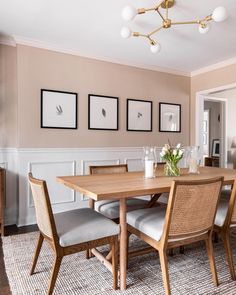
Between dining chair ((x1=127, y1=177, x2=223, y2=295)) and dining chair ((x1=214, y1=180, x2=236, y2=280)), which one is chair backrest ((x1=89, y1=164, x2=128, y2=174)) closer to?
dining chair ((x1=127, y1=177, x2=223, y2=295))

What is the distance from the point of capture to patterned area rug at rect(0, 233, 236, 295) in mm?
1774

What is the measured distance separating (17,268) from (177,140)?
3348 millimetres

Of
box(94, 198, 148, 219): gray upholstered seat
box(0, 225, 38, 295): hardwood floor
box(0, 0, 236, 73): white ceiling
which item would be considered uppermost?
box(0, 0, 236, 73): white ceiling

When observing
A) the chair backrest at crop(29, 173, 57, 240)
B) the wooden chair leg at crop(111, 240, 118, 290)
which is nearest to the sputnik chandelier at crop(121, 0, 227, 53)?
the chair backrest at crop(29, 173, 57, 240)

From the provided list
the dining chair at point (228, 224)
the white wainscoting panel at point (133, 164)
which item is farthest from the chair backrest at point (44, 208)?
the white wainscoting panel at point (133, 164)

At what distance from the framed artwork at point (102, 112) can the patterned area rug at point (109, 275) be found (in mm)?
1904

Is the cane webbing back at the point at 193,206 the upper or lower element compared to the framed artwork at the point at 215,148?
lower

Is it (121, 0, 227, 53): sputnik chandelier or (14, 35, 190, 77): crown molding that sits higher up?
(14, 35, 190, 77): crown molding

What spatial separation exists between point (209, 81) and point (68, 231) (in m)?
3.64

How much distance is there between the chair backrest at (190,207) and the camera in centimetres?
157

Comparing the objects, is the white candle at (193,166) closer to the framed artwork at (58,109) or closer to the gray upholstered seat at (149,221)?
the gray upholstered seat at (149,221)

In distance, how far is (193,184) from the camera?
1.58 metres

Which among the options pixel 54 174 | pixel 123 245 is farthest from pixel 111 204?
pixel 54 174

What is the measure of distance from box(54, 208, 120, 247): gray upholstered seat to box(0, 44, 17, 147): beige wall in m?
1.68
